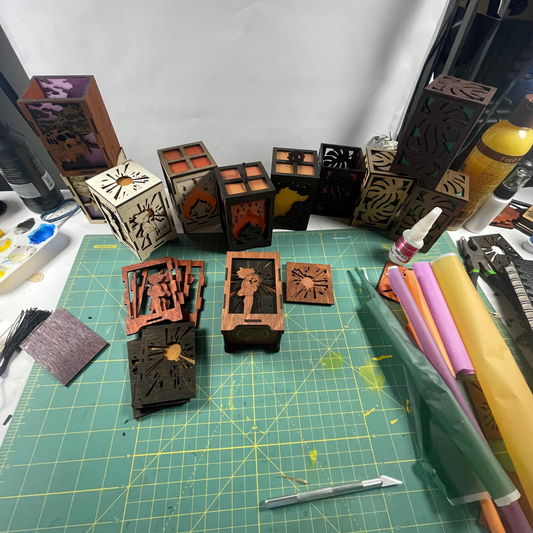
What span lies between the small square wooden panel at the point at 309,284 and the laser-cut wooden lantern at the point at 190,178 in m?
Result: 0.39

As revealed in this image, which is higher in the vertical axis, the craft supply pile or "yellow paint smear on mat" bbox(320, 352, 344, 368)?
the craft supply pile

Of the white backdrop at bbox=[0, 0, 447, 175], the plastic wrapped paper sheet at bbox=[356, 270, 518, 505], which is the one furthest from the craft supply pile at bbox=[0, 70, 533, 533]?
the white backdrop at bbox=[0, 0, 447, 175]

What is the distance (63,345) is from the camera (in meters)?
0.91

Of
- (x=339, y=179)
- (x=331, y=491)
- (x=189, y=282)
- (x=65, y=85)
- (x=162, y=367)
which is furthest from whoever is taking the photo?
(x=339, y=179)

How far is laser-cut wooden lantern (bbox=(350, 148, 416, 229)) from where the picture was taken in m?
1.06

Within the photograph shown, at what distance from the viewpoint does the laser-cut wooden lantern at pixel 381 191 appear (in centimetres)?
106

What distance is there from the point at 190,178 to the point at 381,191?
2.21 ft

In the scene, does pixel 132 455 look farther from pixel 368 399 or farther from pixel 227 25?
pixel 227 25

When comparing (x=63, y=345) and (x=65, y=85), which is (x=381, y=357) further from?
(x=65, y=85)

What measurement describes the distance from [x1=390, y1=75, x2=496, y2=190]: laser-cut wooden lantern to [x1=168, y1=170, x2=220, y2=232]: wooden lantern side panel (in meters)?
0.64

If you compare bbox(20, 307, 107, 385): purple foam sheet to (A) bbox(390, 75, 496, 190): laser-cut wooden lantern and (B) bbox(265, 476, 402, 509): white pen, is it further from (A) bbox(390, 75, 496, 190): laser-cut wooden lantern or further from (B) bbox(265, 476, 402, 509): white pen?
(A) bbox(390, 75, 496, 190): laser-cut wooden lantern

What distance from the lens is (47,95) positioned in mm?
957

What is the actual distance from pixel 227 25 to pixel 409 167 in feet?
2.34

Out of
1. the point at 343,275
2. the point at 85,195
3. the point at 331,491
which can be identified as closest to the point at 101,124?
the point at 85,195
